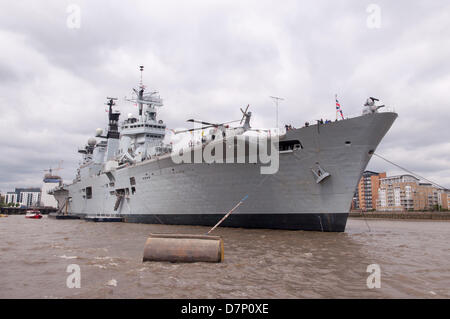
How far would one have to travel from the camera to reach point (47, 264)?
28.3 feet

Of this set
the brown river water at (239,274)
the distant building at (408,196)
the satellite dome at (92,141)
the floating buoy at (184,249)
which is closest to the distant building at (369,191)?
the distant building at (408,196)

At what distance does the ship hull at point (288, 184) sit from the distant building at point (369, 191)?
281 feet

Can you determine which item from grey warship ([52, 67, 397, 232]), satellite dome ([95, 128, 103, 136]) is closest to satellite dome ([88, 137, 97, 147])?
satellite dome ([95, 128, 103, 136])

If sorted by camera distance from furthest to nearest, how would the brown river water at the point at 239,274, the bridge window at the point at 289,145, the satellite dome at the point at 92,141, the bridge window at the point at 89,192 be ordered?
the satellite dome at the point at 92,141, the bridge window at the point at 89,192, the bridge window at the point at 289,145, the brown river water at the point at 239,274

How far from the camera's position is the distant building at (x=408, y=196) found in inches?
3157

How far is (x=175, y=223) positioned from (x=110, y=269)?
14.3m

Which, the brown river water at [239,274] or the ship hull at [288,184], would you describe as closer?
the brown river water at [239,274]

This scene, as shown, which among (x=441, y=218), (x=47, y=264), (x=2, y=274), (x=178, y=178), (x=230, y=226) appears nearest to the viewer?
(x=2, y=274)

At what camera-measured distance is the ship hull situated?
1506 cm

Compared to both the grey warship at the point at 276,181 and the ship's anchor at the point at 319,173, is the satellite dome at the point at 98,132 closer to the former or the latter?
the grey warship at the point at 276,181

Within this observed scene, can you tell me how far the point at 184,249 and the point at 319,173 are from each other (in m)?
9.82

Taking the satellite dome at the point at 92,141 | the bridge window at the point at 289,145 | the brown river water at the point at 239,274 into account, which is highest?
the satellite dome at the point at 92,141
